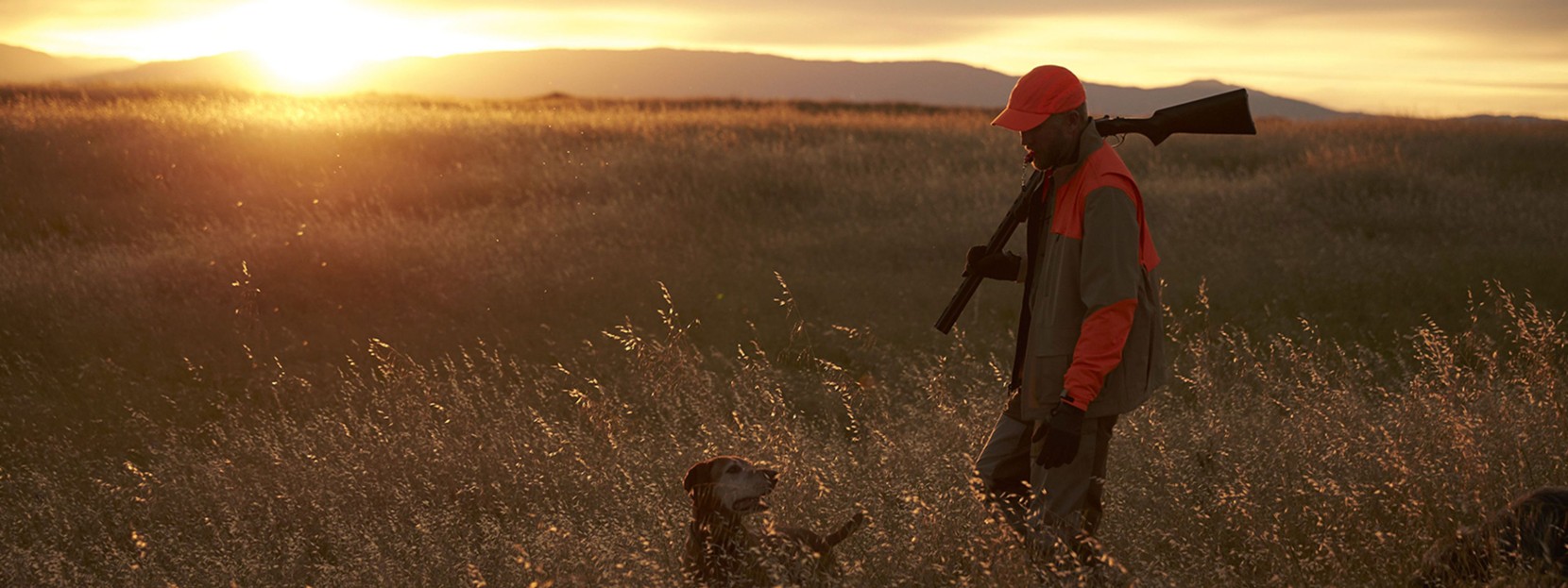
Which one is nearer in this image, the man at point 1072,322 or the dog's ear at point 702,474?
the man at point 1072,322

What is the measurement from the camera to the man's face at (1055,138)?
3814 mm

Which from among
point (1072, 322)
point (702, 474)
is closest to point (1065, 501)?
point (1072, 322)

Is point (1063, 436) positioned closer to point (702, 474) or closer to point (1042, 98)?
point (1042, 98)

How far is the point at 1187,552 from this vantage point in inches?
186

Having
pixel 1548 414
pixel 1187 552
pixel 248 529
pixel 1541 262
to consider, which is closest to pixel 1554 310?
pixel 1541 262

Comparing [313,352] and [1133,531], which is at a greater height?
[1133,531]

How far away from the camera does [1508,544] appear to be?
3758 mm

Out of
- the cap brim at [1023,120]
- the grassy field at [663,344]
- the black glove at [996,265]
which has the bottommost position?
the grassy field at [663,344]

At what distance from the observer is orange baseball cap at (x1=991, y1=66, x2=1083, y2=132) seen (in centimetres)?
376

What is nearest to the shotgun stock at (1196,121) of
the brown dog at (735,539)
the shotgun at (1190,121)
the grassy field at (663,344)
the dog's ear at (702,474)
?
the shotgun at (1190,121)

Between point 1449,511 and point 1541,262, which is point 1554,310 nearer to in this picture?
point 1541,262

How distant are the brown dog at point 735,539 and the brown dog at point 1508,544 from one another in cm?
209

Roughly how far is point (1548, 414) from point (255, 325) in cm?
1017

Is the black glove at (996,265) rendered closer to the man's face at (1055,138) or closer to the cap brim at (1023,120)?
the man's face at (1055,138)
